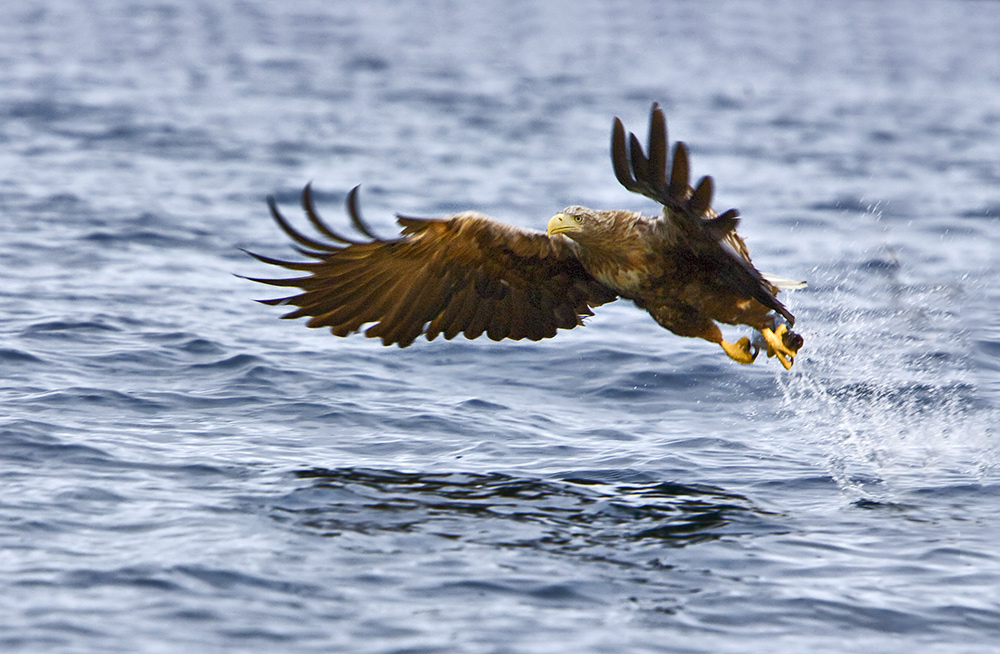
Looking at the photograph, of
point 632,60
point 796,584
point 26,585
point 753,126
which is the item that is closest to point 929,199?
point 753,126

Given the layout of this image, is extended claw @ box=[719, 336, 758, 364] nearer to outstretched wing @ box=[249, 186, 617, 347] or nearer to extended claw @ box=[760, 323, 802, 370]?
extended claw @ box=[760, 323, 802, 370]

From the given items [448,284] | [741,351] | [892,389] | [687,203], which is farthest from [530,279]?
[892,389]

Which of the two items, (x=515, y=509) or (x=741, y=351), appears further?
(x=741, y=351)

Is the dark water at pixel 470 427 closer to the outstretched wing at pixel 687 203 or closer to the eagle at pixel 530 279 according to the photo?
the eagle at pixel 530 279

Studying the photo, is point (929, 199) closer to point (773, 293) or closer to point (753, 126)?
point (753, 126)

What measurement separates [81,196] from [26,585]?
8047 millimetres

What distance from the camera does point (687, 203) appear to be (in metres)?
5.39

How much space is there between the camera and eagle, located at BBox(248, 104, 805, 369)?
6.18 metres

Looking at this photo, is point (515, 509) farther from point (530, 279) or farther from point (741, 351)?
point (741, 351)

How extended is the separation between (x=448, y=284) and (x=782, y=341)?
5.30 ft

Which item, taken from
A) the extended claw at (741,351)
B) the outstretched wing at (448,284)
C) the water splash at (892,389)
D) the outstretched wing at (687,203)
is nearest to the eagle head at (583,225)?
the outstretched wing at (448,284)

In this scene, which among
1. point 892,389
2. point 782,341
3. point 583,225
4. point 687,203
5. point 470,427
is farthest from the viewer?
point 892,389

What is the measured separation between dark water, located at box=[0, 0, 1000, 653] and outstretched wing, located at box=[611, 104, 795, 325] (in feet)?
3.27

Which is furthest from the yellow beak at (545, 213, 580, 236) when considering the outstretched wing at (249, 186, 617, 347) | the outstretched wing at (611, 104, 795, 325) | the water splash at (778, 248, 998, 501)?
the water splash at (778, 248, 998, 501)
